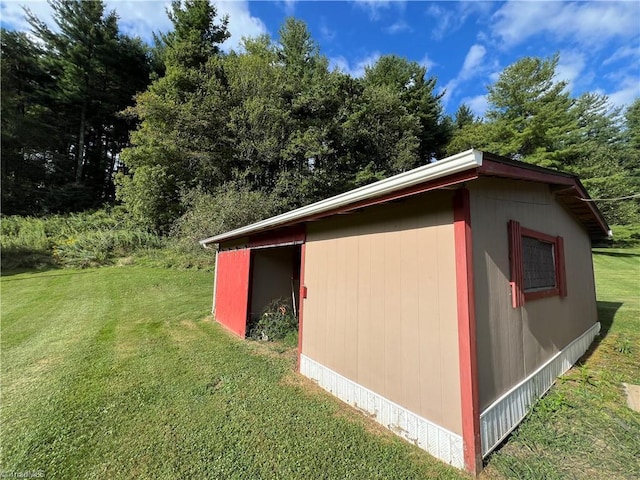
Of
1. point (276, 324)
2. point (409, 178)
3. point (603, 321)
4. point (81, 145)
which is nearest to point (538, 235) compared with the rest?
point (409, 178)

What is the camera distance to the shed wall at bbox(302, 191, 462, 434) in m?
2.40

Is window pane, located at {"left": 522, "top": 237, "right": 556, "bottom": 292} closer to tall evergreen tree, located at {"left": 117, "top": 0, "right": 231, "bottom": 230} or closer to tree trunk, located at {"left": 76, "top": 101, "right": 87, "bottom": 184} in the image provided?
tall evergreen tree, located at {"left": 117, "top": 0, "right": 231, "bottom": 230}

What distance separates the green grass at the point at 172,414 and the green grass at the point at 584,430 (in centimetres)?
74

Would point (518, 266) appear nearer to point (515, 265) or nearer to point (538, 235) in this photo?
point (515, 265)

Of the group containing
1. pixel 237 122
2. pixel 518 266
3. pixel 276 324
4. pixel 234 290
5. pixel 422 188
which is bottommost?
pixel 276 324

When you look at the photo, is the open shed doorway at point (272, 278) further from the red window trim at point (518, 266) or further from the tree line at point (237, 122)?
the tree line at point (237, 122)

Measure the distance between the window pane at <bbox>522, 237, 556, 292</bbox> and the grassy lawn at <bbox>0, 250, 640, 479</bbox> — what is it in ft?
4.01

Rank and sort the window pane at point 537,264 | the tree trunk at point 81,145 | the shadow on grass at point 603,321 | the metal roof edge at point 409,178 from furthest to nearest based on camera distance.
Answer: the tree trunk at point 81,145
the shadow on grass at point 603,321
the window pane at point 537,264
the metal roof edge at point 409,178

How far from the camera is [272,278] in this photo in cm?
618

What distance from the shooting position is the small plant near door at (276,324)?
5660 millimetres

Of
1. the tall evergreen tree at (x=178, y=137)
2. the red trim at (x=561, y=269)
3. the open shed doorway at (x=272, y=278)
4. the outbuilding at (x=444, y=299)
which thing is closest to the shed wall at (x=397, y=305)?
the outbuilding at (x=444, y=299)

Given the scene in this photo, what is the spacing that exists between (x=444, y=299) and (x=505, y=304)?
740mm

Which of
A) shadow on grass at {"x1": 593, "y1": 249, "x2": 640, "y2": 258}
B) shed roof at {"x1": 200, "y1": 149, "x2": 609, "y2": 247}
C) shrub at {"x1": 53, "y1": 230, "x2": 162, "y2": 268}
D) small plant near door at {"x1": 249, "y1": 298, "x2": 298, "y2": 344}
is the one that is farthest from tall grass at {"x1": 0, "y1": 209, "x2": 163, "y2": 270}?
shadow on grass at {"x1": 593, "y1": 249, "x2": 640, "y2": 258}

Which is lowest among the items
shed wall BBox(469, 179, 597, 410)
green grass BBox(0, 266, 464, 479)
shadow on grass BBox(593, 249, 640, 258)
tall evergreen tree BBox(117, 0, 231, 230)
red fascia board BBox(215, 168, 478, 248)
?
green grass BBox(0, 266, 464, 479)
